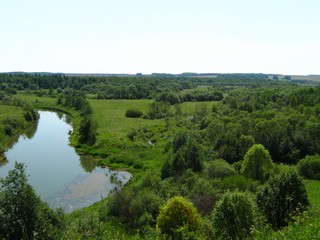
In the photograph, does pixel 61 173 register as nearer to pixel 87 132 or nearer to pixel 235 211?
pixel 87 132

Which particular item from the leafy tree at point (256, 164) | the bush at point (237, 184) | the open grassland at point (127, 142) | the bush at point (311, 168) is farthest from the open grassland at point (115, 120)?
the bush at point (237, 184)

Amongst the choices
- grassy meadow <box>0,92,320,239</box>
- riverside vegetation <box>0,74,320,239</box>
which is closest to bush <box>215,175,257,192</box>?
riverside vegetation <box>0,74,320,239</box>

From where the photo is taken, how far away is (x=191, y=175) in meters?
32.4

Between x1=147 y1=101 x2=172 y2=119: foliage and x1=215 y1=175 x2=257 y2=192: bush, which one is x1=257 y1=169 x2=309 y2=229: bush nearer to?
x1=215 y1=175 x2=257 y2=192: bush

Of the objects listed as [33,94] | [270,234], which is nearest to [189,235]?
[270,234]

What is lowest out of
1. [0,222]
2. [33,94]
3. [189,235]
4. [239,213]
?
[33,94]

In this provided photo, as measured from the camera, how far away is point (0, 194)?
53.5 feet

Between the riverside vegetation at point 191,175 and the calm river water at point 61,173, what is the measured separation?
2262 mm

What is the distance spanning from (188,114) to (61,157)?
4295 cm

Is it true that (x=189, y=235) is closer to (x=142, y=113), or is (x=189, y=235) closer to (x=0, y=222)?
(x=0, y=222)

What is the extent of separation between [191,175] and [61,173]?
19000 millimetres

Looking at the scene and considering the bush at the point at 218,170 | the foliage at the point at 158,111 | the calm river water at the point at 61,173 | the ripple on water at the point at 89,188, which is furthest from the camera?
the foliage at the point at 158,111

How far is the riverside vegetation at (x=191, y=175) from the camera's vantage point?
51.6ft

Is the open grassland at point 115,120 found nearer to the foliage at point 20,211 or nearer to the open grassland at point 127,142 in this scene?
the open grassland at point 127,142
